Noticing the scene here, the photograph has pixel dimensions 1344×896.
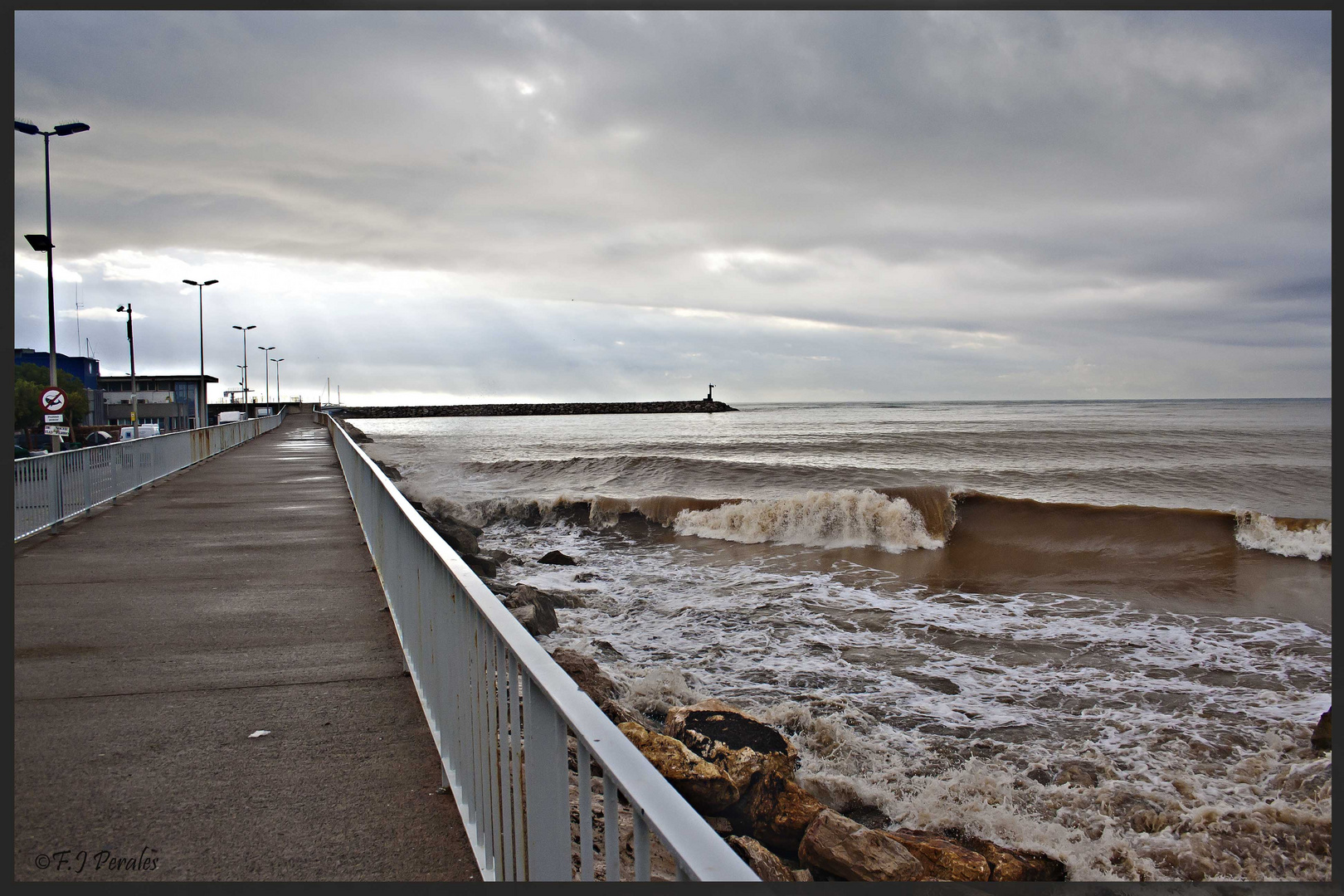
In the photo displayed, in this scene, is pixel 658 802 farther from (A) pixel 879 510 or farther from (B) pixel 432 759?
(A) pixel 879 510

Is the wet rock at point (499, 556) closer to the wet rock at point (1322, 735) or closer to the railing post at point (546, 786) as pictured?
the wet rock at point (1322, 735)

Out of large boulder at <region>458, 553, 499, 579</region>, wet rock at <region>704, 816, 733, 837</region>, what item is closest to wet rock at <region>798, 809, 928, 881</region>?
wet rock at <region>704, 816, 733, 837</region>

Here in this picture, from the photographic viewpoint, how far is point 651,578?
12977mm

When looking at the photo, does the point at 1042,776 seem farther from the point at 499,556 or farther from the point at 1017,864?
the point at 499,556

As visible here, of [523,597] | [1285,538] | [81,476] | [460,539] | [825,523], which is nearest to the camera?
[523,597]

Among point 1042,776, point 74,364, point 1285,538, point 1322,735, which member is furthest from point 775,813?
point 74,364

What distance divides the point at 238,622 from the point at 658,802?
5.94m

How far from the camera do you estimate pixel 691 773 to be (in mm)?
4555

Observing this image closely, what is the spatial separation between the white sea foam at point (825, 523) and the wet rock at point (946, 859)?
12.1 m

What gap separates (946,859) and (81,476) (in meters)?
13.0

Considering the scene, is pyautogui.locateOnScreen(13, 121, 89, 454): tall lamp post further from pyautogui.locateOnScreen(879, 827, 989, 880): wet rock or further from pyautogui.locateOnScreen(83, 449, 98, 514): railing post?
pyautogui.locateOnScreen(879, 827, 989, 880): wet rock

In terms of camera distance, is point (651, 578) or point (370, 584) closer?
point (370, 584)

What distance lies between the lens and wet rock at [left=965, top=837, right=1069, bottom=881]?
4340 millimetres

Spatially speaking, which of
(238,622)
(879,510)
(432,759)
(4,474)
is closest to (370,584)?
(238,622)
